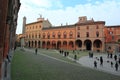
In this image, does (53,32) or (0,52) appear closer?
(0,52)

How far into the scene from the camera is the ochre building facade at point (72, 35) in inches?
2121

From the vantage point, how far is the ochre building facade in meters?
53.9

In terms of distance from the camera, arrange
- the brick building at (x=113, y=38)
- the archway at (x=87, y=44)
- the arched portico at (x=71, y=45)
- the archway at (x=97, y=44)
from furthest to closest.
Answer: the arched portico at (x=71, y=45), the archway at (x=87, y=44), the archway at (x=97, y=44), the brick building at (x=113, y=38)

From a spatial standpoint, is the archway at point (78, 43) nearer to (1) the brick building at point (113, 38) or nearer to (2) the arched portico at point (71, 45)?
(2) the arched portico at point (71, 45)

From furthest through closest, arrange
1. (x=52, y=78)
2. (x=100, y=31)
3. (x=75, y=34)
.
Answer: (x=75, y=34) < (x=100, y=31) < (x=52, y=78)

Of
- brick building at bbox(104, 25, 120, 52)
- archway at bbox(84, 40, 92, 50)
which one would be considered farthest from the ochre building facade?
brick building at bbox(104, 25, 120, 52)

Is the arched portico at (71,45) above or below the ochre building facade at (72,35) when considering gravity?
below

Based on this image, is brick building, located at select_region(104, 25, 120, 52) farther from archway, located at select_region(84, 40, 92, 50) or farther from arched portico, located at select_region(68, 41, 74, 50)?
arched portico, located at select_region(68, 41, 74, 50)

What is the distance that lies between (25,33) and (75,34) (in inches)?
1276

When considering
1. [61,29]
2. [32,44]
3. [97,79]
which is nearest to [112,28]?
[61,29]

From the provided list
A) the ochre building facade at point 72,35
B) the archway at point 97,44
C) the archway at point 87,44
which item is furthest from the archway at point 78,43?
the archway at point 97,44

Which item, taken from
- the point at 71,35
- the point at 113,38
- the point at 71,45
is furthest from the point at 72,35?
the point at 113,38

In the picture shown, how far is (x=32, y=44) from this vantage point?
7675 centimetres

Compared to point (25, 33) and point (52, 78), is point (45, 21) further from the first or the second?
point (52, 78)
